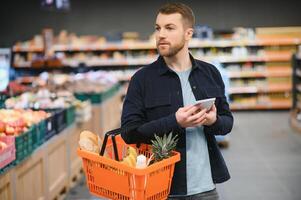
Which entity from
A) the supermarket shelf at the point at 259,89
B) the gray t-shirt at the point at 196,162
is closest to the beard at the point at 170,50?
the gray t-shirt at the point at 196,162

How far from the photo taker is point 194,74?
8.04 ft

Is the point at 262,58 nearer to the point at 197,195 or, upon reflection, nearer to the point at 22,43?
the point at 22,43

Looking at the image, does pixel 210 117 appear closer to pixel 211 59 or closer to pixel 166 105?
pixel 166 105

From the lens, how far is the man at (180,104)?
2.29 metres

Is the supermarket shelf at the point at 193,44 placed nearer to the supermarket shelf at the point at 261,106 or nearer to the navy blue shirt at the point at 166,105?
the supermarket shelf at the point at 261,106

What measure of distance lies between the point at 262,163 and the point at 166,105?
519 cm

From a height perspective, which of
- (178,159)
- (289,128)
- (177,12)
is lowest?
(289,128)

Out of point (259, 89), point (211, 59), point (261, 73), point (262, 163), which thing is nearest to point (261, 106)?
point (259, 89)

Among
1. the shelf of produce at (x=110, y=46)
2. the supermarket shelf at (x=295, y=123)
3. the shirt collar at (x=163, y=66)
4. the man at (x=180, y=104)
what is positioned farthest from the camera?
the shelf of produce at (x=110, y=46)

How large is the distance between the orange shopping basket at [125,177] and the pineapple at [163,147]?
0.12 ft

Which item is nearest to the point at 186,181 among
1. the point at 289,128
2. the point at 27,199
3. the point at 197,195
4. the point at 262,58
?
the point at 197,195

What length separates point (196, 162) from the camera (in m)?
2.36

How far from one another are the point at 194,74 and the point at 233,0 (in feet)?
36.4

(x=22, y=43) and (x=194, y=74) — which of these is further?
(x=22, y=43)
